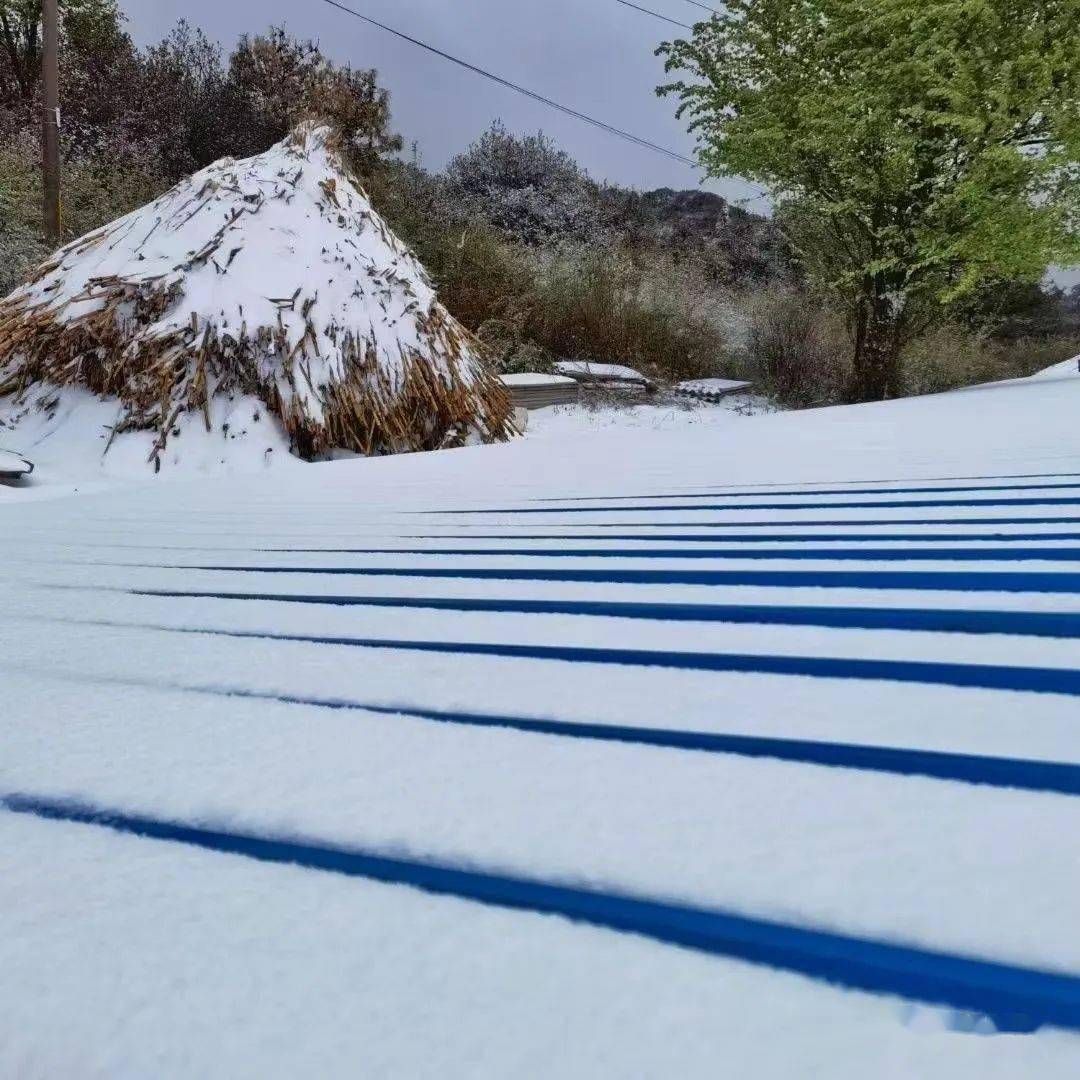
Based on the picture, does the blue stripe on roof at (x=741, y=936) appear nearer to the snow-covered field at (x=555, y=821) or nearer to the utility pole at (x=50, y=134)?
the snow-covered field at (x=555, y=821)

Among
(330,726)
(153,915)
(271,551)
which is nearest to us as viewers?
(153,915)

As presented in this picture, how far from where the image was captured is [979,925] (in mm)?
423

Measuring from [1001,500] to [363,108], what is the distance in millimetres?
14551

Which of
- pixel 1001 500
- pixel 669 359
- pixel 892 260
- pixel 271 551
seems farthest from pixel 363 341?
pixel 669 359

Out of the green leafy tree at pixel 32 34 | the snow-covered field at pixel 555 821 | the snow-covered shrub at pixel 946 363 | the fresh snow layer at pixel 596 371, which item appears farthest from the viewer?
the green leafy tree at pixel 32 34

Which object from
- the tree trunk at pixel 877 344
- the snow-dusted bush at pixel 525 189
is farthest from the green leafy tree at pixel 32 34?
the tree trunk at pixel 877 344

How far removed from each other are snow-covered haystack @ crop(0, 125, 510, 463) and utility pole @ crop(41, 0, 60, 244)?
15.6ft

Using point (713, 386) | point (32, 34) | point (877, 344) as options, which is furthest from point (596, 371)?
point (32, 34)

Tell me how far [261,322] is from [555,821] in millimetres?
3783

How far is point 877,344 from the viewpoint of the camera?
8742 millimetres

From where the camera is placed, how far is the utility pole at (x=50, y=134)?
8469mm

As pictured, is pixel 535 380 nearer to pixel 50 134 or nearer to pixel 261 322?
pixel 261 322

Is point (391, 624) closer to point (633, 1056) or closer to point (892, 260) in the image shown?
point (633, 1056)

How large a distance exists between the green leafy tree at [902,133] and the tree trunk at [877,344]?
0.01 m
